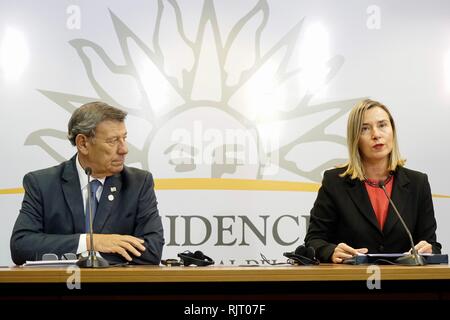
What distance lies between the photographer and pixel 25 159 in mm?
4301

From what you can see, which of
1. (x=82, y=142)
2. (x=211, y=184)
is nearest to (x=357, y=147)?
(x=211, y=184)

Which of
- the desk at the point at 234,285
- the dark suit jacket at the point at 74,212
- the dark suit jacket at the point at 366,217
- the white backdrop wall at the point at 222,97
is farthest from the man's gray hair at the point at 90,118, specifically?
the desk at the point at 234,285

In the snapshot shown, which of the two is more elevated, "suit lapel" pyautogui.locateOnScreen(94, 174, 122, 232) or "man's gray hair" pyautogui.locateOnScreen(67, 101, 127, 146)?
"man's gray hair" pyautogui.locateOnScreen(67, 101, 127, 146)

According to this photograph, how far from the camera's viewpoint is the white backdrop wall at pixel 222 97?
430 centimetres

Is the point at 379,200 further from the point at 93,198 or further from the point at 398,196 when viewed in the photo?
the point at 93,198

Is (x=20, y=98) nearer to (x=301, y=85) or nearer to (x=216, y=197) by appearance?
(x=216, y=197)

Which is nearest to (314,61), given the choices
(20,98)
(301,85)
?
(301,85)

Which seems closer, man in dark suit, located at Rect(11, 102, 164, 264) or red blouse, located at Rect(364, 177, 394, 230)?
man in dark suit, located at Rect(11, 102, 164, 264)

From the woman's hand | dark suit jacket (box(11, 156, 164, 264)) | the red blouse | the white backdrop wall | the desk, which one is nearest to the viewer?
the desk

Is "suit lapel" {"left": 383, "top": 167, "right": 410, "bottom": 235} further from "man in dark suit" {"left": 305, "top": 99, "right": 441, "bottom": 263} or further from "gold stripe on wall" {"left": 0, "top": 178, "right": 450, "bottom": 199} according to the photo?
"gold stripe on wall" {"left": 0, "top": 178, "right": 450, "bottom": 199}

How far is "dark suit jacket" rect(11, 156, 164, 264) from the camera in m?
3.13

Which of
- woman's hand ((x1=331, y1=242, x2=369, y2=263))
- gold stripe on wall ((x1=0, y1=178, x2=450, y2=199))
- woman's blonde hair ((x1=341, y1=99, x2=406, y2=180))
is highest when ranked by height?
woman's blonde hair ((x1=341, y1=99, x2=406, y2=180))

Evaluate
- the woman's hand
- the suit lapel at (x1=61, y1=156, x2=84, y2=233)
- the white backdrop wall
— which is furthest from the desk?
the white backdrop wall
